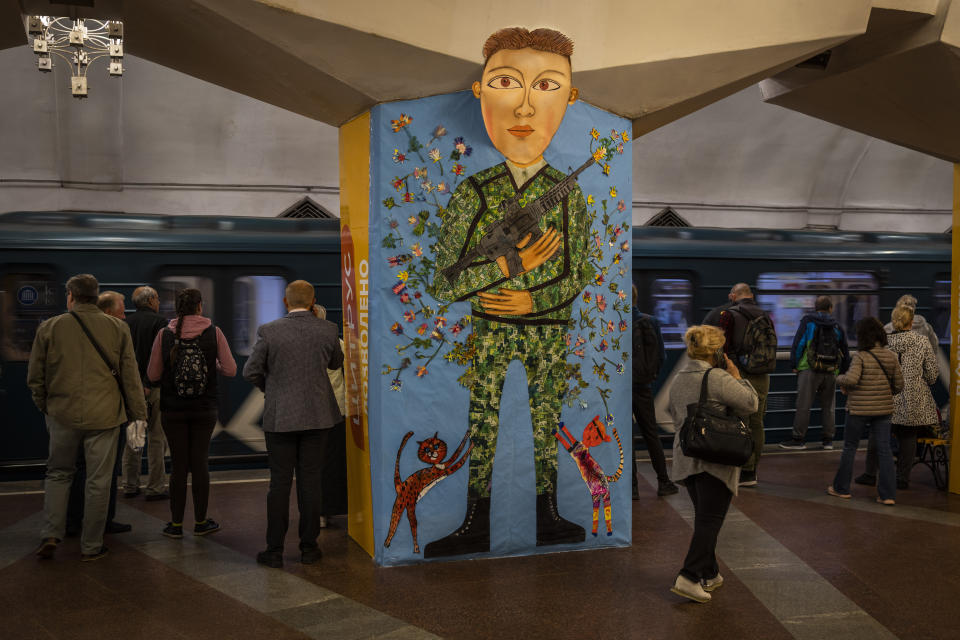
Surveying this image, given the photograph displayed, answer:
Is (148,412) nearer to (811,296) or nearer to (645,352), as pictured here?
(645,352)

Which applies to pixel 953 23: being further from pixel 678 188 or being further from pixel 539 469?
pixel 678 188

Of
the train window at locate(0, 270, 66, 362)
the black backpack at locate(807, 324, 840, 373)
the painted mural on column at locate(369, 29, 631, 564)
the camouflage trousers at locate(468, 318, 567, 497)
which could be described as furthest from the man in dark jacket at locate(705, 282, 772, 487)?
the train window at locate(0, 270, 66, 362)

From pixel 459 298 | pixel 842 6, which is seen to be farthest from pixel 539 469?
pixel 842 6

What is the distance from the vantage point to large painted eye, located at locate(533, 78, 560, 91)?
528 centimetres

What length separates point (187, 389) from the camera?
245 inches

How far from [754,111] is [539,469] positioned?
1176cm

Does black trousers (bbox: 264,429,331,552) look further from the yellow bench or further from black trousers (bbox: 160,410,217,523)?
the yellow bench

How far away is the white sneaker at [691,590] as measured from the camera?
5.03 metres

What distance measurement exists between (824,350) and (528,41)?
19.2 feet

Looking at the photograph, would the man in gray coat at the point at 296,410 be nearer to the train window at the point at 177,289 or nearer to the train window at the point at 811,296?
the train window at the point at 177,289

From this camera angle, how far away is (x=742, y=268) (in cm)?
1000

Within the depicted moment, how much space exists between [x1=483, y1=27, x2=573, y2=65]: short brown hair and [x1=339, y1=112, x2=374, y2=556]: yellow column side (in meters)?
0.93

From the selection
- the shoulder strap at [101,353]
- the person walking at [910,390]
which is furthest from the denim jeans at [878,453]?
the shoulder strap at [101,353]

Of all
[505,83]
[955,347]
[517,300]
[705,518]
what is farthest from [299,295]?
[955,347]
